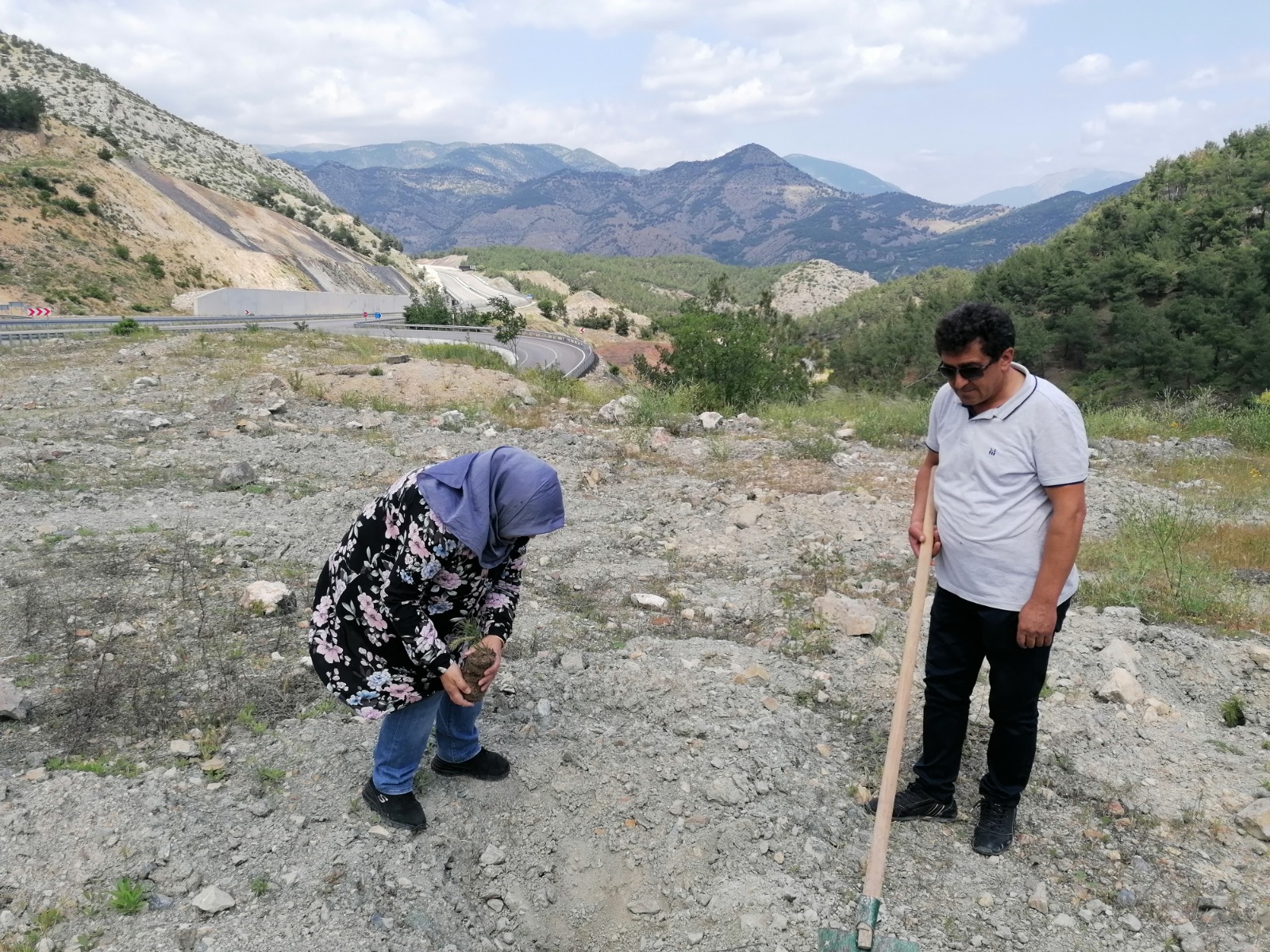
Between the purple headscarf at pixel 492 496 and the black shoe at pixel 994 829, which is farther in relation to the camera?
the black shoe at pixel 994 829

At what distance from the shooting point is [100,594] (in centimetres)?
405

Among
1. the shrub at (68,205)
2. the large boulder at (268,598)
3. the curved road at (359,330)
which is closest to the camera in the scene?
the large boulder at (268,598)

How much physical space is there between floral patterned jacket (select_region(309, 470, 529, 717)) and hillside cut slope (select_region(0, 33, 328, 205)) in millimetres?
50389

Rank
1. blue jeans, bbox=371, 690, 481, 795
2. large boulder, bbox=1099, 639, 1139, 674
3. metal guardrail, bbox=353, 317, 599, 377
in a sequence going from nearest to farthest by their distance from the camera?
blue jeans, bbox=371, 690, 481, 795 < large boulder, bbox=1099, 639, 1139, 674 < metal guardrail, bbox=353, 317, 599, 377

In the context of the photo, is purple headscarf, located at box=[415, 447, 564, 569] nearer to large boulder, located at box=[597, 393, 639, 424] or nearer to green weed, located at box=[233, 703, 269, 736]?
green weed, located at box=[233, 703, 269, 736]

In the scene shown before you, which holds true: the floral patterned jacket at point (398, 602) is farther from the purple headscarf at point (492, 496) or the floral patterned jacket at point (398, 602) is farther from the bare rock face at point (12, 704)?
the bare rock face at point (12, 704)

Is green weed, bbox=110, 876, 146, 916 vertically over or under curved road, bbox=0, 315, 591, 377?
under

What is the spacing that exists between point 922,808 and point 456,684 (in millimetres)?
1734

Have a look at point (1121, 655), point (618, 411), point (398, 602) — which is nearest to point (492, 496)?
point (398, 602)

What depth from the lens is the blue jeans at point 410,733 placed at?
2.46 metres

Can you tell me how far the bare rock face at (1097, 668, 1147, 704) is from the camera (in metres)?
3.36

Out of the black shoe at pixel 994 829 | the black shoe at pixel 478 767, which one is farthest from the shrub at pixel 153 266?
the black shoe at pixel 994 829

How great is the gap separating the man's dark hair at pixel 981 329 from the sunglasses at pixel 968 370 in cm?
4

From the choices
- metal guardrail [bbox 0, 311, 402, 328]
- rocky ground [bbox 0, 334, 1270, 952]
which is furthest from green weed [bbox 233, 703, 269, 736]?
metal guardrail [bbox 0, 311, 402, 328]
